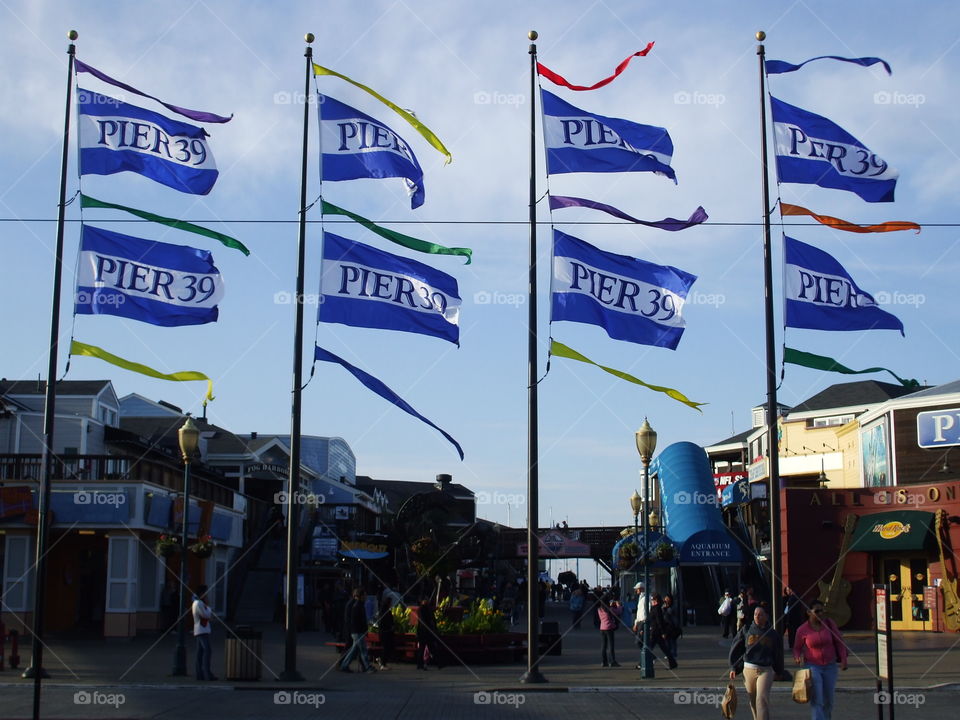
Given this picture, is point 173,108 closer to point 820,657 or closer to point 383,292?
point 383,292

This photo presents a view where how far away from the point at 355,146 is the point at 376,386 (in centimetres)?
440

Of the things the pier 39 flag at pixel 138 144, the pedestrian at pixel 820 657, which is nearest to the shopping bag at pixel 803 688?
the pedestrian at pixel 820 657

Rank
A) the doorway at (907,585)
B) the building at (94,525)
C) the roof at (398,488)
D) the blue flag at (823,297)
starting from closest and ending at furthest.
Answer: the blue flag at (823,297) < the building at (94,525) < the doorway at (907,585) < the roof at (398,488)

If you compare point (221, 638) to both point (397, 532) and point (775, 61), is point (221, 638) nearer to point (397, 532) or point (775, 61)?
point (397, 532)

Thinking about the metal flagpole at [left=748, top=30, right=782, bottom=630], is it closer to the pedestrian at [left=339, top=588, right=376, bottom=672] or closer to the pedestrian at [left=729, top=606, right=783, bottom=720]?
the pedestrian at [left=729, top=606, right=783, bottom=720]

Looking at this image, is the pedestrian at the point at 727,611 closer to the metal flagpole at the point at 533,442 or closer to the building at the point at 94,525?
the metal flagpole at the point at 533,442

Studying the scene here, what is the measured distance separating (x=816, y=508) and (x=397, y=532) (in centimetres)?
1412

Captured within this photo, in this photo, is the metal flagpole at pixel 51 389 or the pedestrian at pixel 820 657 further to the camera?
the metal flagpole at pixel 51 389

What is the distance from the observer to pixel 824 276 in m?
20.3

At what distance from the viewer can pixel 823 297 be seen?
20250mm

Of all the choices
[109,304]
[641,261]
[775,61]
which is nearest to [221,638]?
[109,304]

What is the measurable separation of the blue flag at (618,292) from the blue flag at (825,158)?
118 inches

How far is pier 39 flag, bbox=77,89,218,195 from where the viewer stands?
63.1 feet

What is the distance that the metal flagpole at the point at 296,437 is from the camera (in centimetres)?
1933
